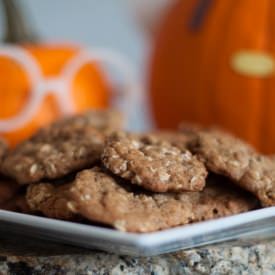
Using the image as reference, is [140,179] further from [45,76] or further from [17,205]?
[45,76]

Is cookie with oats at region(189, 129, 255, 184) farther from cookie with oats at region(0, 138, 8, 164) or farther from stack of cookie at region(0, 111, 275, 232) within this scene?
cookie with oats at region(0, 138, 8, 164)

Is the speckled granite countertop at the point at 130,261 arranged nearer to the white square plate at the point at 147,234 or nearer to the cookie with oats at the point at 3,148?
the white square plate at the point at 147,234

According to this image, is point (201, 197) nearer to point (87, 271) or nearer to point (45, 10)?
point (87, 271)

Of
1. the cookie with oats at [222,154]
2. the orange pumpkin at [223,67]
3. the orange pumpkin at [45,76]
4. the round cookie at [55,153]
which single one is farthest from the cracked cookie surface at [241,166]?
the orange pumpkin at [45,76]

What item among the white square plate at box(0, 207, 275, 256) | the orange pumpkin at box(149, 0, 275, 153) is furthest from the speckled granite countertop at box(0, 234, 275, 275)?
the orange pumpkin at box(149, 0, 275, 153)

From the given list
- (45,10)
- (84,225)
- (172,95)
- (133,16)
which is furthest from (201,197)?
(45,10)

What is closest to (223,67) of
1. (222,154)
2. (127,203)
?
(222,154)
